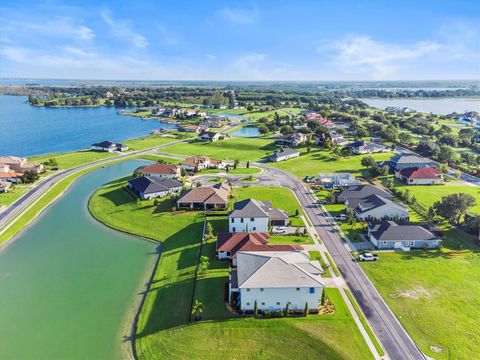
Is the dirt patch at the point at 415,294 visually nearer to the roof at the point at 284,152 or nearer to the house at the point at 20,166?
the roof at the point at 284,152

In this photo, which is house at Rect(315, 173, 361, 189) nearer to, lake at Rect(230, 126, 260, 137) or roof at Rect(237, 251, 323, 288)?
roof at Rect(237, 251, 323, 288)

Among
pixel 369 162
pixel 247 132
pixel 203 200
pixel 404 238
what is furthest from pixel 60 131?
pixel 404 238

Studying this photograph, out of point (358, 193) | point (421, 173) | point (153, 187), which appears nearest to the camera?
point (358, 193)

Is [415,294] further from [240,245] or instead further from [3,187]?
[3,187]

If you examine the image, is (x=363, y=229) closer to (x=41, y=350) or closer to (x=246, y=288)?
(x=246, y=288)

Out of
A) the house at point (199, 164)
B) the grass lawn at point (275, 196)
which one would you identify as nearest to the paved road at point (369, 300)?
the grass lawn at point (275, 196)

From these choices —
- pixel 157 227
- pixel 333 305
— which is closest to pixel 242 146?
pixel 157 227

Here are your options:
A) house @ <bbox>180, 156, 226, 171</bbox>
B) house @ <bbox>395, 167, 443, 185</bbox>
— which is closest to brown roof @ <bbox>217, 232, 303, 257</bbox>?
house @ <bbox>180, 156, 226, 171</bbox>
